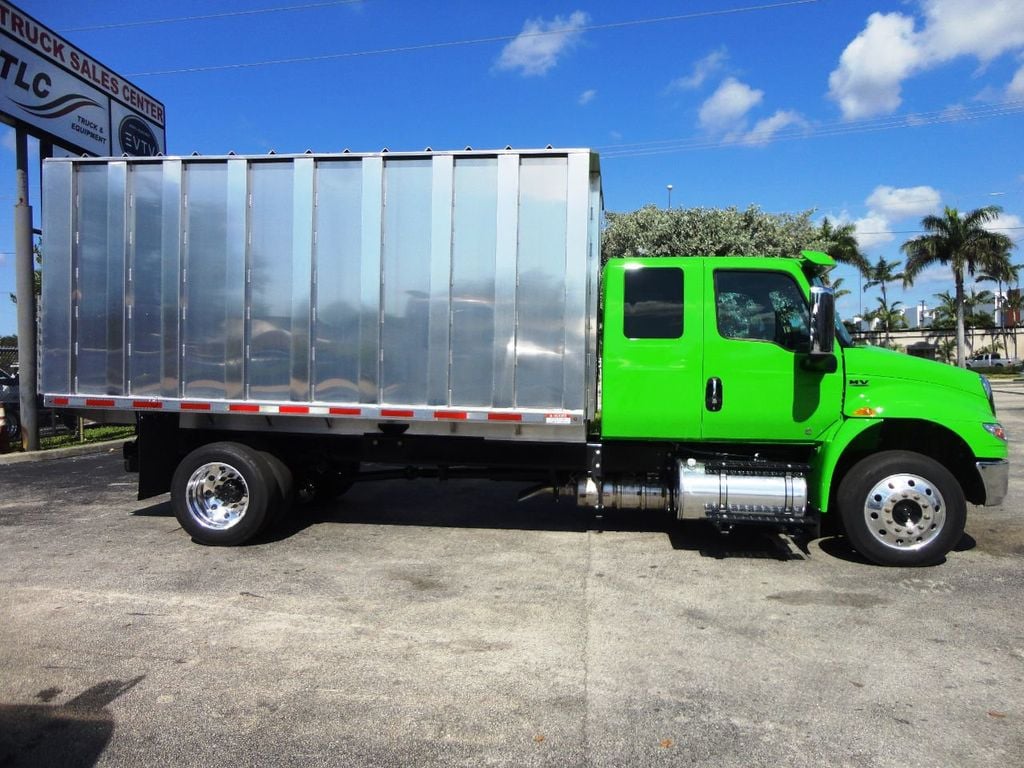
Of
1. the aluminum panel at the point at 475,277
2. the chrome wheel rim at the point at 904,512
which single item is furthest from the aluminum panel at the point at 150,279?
the chrome wheel rim at the point at 904,512

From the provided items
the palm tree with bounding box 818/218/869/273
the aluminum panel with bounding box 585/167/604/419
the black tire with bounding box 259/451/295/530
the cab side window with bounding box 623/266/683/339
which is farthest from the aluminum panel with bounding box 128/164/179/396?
the palm tree with bounding box 818/218/869/273

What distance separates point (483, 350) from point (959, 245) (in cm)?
4516

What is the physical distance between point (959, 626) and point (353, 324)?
15.7 ft

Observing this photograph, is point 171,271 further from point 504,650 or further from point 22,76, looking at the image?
point 22,76

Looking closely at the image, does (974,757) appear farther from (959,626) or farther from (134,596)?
(134,596)

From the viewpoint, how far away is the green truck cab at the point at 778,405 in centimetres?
552

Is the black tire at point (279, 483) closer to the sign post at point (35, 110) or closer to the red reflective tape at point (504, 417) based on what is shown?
the red reflective tape at point (504, 417)

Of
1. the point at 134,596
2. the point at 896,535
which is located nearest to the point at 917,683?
the point at 896,535

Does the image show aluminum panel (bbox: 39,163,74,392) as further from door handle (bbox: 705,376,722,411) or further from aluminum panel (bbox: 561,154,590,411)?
door handle (bbox: 705,376,722,411)

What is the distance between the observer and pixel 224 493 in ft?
20.8

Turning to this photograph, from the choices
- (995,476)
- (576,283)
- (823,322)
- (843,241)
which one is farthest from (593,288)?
(843,241)

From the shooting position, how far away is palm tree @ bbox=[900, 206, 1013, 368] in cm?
4097

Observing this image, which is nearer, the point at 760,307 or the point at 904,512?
the point at 904,512

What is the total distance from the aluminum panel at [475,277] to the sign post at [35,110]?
8603 millimetres
